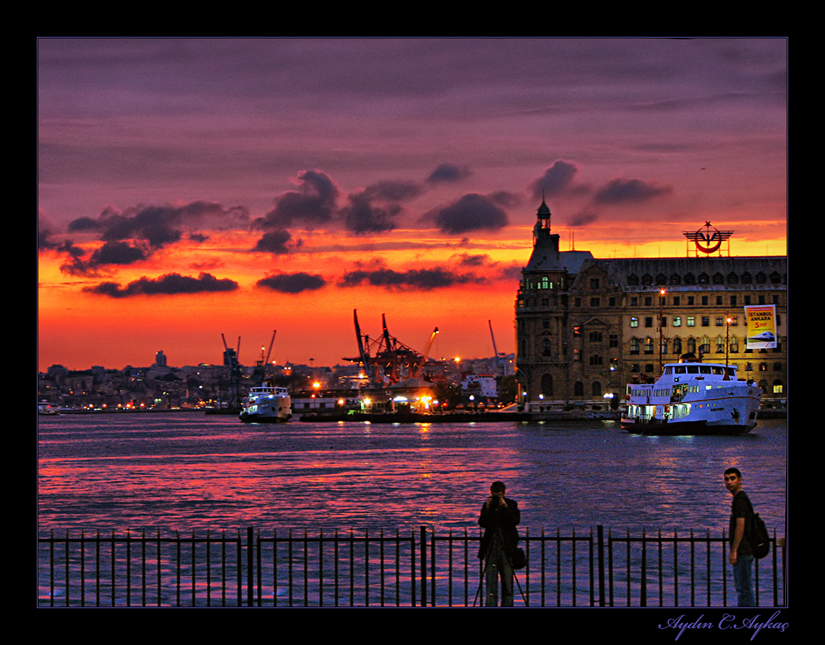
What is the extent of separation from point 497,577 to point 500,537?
26.7 inches

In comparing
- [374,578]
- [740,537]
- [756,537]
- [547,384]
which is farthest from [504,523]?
[547,384]

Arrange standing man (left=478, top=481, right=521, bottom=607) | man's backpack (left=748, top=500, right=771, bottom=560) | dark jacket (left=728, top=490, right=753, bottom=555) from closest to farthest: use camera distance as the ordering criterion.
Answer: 1. dark jacket (left=728, top=490, right=753, bottom=555)
2. man's backpack (left=748, top=500, right=771, bottom=560)
3. standing man (left=478, top=481, right=521, bottom=607)

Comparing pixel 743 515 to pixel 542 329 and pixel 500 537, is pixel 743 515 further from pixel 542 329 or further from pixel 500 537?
pixel 542 329

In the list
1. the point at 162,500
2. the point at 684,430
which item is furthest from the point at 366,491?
the point at 684,430

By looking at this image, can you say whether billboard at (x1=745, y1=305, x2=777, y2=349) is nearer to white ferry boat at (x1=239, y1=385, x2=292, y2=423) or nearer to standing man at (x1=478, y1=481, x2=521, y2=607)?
white ferry boat at (x1=239, y1=385, x2=292, y2=423)

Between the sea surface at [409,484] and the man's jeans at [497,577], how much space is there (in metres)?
3.73

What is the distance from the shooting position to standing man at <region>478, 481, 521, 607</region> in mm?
13648

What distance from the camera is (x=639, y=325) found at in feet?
508

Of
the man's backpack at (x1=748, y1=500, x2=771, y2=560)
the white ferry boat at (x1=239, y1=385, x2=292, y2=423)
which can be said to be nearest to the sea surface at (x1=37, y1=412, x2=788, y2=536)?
the man's backpack at (x1=748, y1=500, x2=771, y2=560)

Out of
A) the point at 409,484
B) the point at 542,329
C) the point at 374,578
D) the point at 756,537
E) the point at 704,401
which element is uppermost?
the point at 542,329

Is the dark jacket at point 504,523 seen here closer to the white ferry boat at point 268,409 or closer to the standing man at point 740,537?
the standing man at point 740,537

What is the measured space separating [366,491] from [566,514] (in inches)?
488

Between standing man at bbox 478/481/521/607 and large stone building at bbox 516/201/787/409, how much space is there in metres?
141
